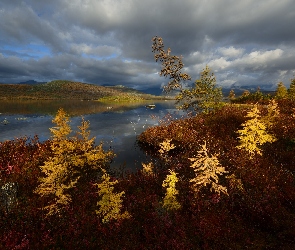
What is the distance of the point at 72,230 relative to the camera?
8742 millimetres

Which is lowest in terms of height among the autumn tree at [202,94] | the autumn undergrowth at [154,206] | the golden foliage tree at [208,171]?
the autumn undergrowth at [154,206]

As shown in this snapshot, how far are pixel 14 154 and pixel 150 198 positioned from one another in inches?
433

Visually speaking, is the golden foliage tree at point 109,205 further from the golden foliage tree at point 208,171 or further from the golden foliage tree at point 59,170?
the golden foliage tree at point 208,171

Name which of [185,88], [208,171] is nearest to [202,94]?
[185,88]

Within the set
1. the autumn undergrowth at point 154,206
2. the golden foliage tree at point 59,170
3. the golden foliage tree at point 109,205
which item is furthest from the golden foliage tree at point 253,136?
the golden foliage tree at point 59,170

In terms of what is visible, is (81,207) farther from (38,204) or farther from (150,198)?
(150,198)

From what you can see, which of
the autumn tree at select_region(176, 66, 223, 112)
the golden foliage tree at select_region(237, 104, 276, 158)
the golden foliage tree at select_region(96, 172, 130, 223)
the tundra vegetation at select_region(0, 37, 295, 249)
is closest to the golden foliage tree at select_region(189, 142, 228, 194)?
the tundra vegetation at select_region(0, 37, 295, 249)

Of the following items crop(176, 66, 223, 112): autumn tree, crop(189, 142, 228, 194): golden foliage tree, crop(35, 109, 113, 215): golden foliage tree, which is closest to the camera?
crop(35, 109, 113, 215): golden foliage tree

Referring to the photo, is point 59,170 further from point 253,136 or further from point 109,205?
point 253,136

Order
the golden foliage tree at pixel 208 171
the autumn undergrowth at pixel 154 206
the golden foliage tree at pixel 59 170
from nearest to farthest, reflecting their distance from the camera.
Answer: the autumn undergrowth at pixel 154 206, the golden foliage tree at pixel 59 170, the golden foliage tree at pixel 208 171

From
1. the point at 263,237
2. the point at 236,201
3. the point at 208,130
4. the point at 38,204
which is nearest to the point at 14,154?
the point at 38,204

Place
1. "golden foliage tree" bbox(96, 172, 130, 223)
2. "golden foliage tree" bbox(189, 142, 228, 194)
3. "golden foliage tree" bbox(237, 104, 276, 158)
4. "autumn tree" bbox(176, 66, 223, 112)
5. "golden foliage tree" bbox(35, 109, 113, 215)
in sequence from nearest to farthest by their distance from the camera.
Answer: "golden foliage tree" bbox(96, 172, 130, 223)
"golden foliage tree" bbox(35, 109, 113, 215)
"golden foliage tree" bbox(189, 142, 228, 194)
"golden foliage tree" bbox(237, 104, 276, 158)
"autumn tree" bbox(176, 66, 223, 112)

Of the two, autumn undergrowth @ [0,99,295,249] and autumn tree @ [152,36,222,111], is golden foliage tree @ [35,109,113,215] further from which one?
autumn tree @ [152,36,222,111]

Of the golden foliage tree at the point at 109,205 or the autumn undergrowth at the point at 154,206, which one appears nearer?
the autumn undergrowth at the point at 154,206
